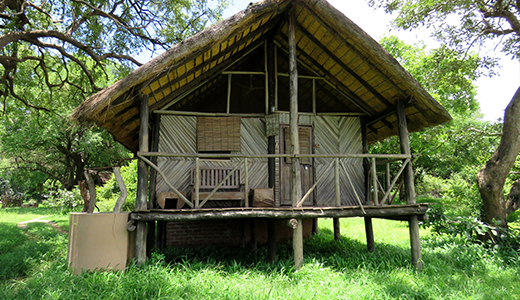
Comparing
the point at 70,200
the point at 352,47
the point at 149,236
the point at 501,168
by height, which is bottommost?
the point at 149,236

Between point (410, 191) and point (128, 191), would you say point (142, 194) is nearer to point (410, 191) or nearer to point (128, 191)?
point (410, 191)

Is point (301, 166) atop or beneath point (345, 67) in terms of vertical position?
beneath

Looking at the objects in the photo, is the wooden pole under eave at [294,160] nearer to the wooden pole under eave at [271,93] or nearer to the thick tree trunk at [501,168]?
the wooden pole under eave at [271,93]

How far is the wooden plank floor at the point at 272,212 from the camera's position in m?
5.93

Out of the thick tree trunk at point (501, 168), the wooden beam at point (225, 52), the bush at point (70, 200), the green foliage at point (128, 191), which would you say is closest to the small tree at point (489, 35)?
the thick tree trunk at point (501, 168)

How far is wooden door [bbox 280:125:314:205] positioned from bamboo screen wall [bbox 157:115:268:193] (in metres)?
0.47

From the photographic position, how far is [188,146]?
25.7ft

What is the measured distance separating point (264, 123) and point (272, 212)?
2855mm

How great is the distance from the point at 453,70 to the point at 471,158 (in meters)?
5.74

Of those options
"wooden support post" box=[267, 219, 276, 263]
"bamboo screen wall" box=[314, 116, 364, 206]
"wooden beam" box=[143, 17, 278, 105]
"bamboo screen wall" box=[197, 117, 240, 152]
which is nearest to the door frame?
"bamboo screen wall" box=[314, 116, 364, 206]

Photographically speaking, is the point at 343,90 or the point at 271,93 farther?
the point at 343,90

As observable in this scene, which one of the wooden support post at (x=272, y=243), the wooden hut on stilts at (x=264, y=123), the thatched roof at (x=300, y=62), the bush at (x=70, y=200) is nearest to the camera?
the thatched roof at (x=300, y=62)

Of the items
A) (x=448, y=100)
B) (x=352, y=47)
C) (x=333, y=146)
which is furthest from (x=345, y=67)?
(x=448, y=100)

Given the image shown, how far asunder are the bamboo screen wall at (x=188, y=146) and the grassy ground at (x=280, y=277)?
6.24 feet
